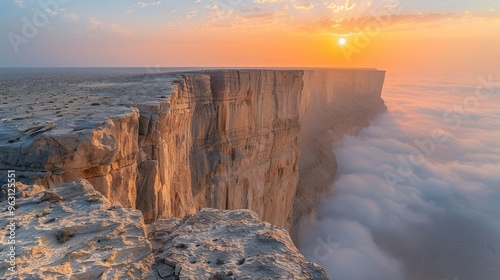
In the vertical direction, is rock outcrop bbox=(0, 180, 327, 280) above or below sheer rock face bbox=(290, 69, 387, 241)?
above

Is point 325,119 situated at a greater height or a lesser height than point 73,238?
lesser

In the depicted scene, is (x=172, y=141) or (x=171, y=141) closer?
(x=171, y=141)

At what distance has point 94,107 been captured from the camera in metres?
8.66

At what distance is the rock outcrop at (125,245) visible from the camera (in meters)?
3.66

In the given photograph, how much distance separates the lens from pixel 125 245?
4.07 meters

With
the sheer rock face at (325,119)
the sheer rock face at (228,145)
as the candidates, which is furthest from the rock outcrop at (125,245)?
the sheer rock face at (325,119)

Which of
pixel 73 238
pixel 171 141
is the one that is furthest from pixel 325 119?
pixel 73 238

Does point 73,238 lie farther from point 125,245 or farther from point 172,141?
point 172,141

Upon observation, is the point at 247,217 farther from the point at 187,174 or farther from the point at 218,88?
the point at 218,88

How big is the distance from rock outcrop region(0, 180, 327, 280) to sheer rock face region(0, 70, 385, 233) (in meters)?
1.01

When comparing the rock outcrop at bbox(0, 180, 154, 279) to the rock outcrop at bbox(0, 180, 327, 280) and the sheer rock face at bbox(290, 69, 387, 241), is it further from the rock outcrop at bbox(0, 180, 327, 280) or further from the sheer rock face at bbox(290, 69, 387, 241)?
the sheer rock face at bbox(290, 69, 387, 241)

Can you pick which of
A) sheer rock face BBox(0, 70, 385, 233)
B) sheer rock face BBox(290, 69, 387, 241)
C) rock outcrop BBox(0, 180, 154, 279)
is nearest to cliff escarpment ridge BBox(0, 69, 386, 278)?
sheer rock face BBox(0, 70, 385, 233)

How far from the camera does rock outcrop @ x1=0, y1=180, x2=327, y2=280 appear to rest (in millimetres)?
3655

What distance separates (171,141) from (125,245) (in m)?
7.50
